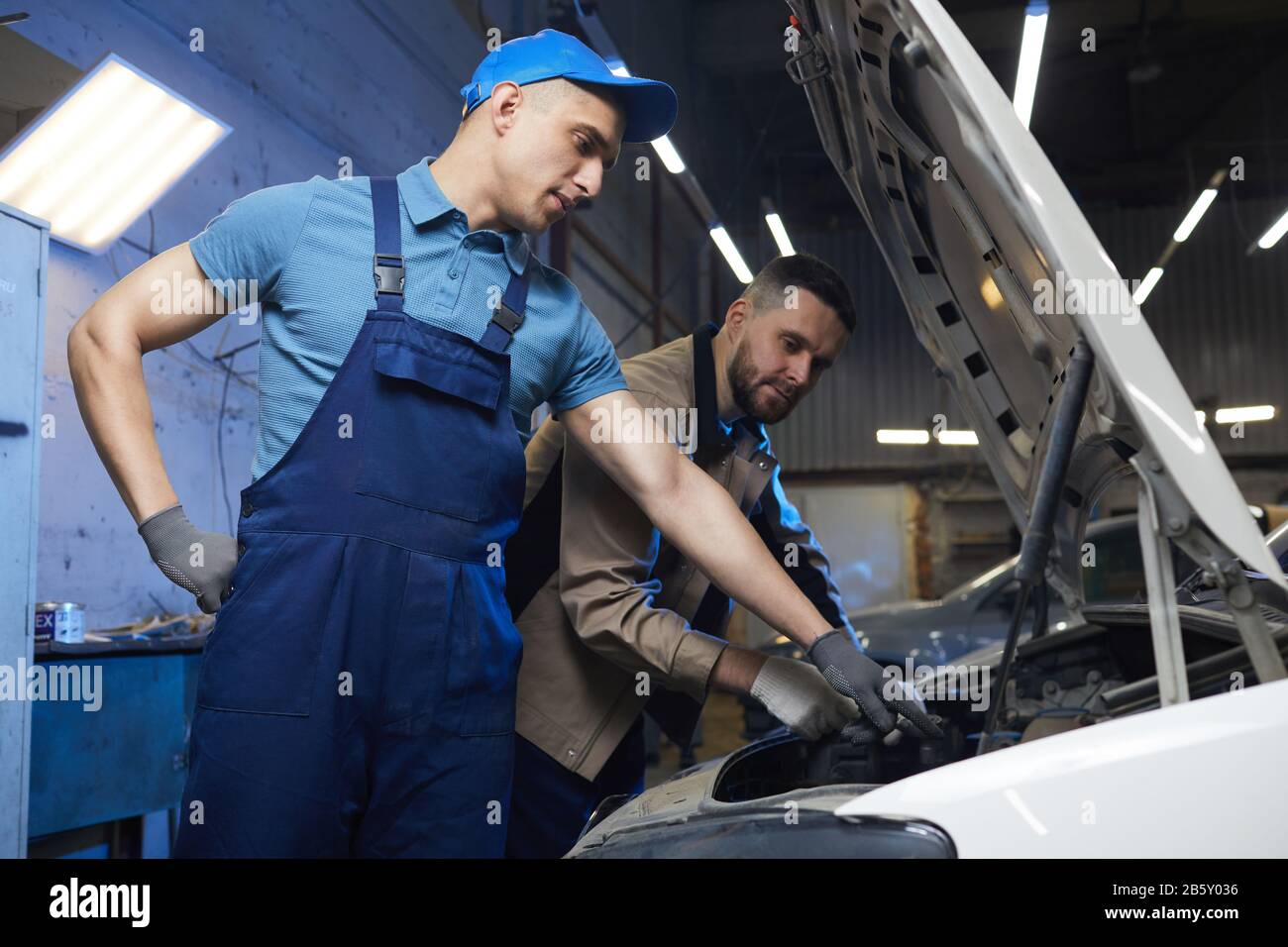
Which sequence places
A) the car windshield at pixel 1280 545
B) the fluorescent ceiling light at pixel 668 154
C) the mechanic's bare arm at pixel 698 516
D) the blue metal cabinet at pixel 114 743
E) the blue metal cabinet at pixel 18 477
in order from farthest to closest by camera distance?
the fluorescent ceiling light at pixel 668 154 < the blue metal cabinet at pixel 114 743 < the blue metal cabinet at pixel 18 477 < the car windshield at pixel 1280 545 < the mechanic's bare arm at pixel 698 516

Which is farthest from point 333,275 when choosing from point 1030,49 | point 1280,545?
point 1030,49

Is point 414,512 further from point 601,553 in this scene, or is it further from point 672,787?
point 672,787

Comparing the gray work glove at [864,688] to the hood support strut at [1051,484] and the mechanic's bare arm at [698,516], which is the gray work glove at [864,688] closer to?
the mechanic's bare arm at [698,516]

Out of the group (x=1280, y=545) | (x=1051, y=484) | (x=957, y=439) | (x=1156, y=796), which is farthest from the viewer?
(x=957, y=439)

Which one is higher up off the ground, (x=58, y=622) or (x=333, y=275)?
(x=333, y=275)

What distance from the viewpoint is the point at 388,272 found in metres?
1.43

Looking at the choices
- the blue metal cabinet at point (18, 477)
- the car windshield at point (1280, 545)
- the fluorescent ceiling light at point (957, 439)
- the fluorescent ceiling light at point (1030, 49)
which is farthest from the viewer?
the fluorescent ceiling light at point (957, 439)

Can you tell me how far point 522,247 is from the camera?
1.58 meters

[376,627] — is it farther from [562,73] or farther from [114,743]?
[114,743]

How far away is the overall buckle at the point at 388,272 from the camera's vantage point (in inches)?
56.2

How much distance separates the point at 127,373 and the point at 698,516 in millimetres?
889

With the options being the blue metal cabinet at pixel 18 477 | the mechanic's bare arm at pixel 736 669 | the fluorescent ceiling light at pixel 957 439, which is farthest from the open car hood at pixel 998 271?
the fluorescent ceiling light at pixel 957 439

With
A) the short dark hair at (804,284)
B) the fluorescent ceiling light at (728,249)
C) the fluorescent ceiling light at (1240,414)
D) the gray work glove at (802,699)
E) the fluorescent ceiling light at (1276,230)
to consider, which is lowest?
the gray work glove at (802,699)
